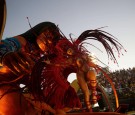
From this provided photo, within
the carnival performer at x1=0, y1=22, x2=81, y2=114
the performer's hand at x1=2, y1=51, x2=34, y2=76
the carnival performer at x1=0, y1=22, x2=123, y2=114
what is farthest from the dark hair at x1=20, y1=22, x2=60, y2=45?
the performer's hand at x1=2, y1=51, x2=34, y2=76

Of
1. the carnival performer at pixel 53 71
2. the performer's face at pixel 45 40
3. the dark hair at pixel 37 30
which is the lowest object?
the carnival performer at pixel 53 71

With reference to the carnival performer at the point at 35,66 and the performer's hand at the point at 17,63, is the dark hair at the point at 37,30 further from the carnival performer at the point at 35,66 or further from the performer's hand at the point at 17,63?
the performer's hand at the point at 17,63

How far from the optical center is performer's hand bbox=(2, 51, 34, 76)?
2.50 meters

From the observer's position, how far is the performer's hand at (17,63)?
8.20 feet

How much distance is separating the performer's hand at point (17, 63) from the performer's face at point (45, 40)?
0.27 metres

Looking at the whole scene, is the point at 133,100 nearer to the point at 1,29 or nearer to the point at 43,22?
the point at 43,22

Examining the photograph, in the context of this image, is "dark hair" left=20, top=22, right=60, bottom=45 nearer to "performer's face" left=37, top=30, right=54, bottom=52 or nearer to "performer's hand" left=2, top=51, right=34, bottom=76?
"performer's face" left=37, top=30, right=54, bottom=52

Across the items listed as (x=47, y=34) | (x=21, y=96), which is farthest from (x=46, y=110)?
(x=47, y=34)

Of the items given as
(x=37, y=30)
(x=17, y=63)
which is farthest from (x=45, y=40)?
(x=17, y=63)

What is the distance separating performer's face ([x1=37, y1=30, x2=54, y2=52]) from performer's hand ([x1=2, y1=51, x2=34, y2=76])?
0.88ft

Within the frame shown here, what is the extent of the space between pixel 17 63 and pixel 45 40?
0.44 m

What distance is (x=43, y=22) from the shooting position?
113 inches

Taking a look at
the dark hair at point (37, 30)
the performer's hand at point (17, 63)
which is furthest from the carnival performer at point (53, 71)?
the dark hair at point (37, 30)

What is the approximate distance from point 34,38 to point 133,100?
6.51m
